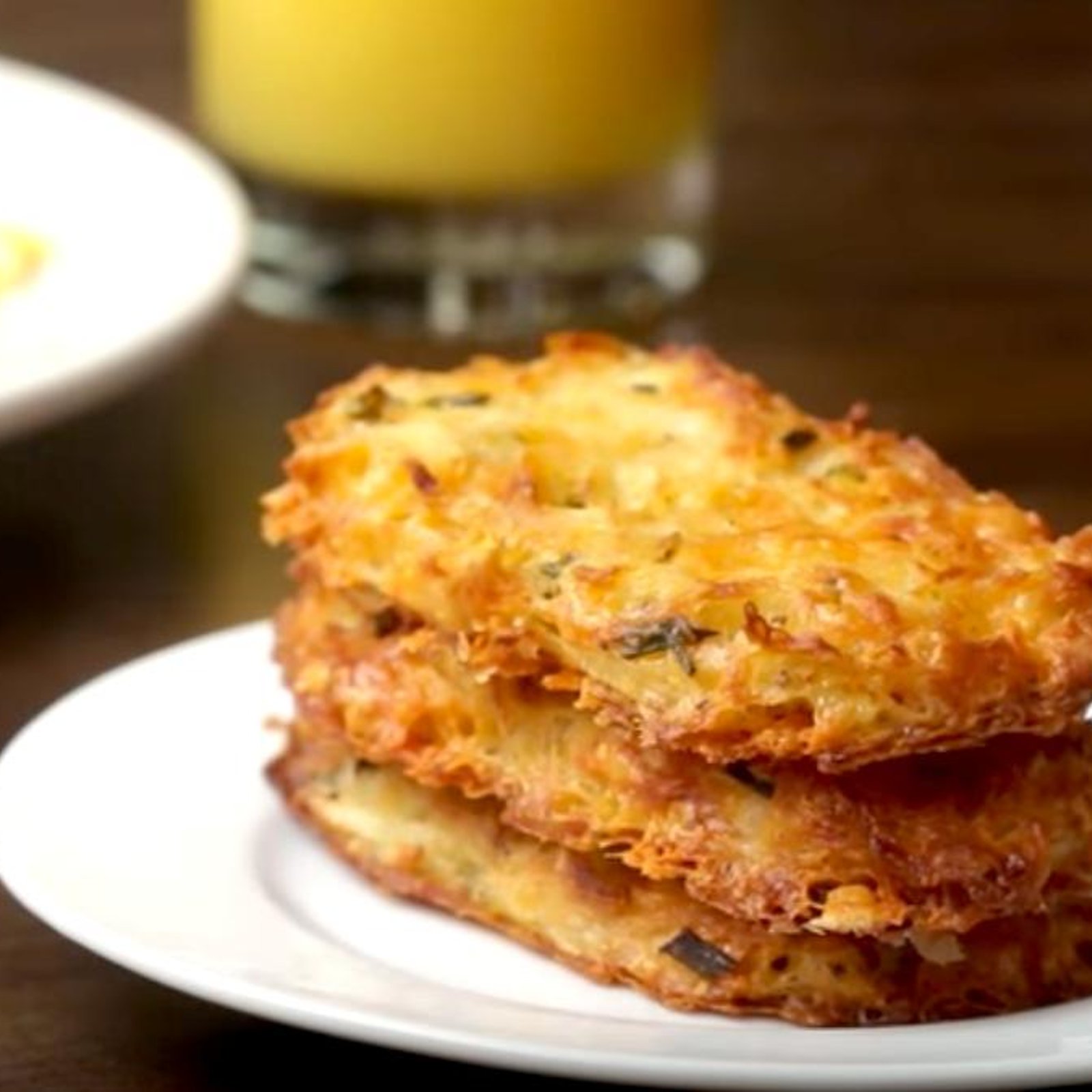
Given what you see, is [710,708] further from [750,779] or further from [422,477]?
[422,477]

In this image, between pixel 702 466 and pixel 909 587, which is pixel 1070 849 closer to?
pixel 909 587

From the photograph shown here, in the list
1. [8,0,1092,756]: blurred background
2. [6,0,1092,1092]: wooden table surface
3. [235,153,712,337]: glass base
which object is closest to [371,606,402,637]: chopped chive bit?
[6,0,1092,1092]: wooden table surface

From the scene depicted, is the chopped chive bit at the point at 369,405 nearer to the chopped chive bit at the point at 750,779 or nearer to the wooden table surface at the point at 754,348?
the wooden table surface at the point at 754,348

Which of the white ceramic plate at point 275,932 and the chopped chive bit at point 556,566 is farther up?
the chopped chive bit at point 556,566

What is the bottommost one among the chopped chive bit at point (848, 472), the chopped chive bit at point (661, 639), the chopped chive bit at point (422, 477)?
the chopped chive bit at point (848, 472)

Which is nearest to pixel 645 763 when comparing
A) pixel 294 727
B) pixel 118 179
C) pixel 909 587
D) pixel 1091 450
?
pixel 909 587

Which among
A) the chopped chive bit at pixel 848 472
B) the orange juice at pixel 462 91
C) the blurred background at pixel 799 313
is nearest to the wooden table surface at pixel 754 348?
the blurred background at pixel 799 313

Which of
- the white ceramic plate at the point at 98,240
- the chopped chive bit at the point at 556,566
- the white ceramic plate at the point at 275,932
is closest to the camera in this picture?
the white ceramic plate at the point at 275,932
